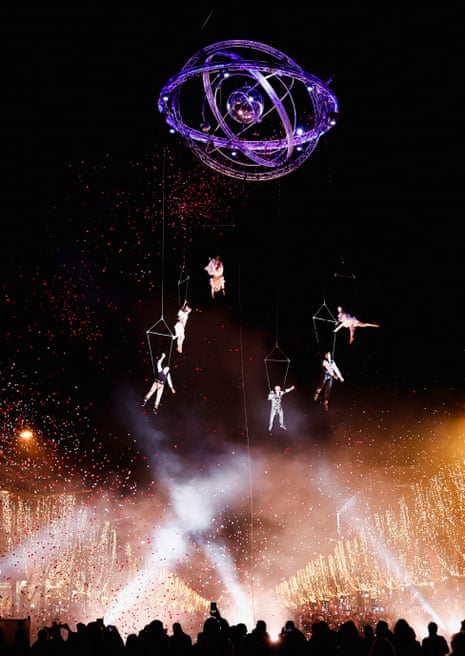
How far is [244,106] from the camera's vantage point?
7.17 m

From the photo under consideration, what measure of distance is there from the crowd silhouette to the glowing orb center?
5.59m

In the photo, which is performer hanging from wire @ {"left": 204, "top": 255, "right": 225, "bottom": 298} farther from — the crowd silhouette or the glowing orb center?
the crowd silhouette

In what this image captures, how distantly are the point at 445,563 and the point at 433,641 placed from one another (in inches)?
990

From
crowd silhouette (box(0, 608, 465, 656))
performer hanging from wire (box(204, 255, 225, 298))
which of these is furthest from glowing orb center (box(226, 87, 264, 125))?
crowd silhouette (box(0, 608, 465, 656))

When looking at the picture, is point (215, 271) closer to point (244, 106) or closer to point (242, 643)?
point (244, 106)

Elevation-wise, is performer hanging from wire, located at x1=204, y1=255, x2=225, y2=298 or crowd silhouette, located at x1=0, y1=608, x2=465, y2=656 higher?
performer hanging from wire, located at x1=204, y1=255, x2=225, y2=298

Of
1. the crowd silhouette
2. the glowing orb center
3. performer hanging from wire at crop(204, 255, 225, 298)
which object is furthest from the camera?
performer hanging from wire at crop(204, 255, 225, 298)

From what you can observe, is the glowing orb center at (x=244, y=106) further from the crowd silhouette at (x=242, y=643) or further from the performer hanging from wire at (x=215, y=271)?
→ the crowd silhouette at (x=242, y=643)

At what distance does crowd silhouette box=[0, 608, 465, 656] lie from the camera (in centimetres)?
545

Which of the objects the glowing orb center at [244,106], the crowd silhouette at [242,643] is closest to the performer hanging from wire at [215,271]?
the glowing orb center at [244,106]

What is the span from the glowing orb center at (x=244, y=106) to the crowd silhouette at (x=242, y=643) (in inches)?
220

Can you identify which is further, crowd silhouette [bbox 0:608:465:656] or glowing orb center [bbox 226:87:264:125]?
glowing orb center [bbox 226:87:264:125]

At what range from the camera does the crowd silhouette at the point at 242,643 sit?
17.9 feet

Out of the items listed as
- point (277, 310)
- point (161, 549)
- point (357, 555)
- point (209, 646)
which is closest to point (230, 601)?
point (161, 549)
